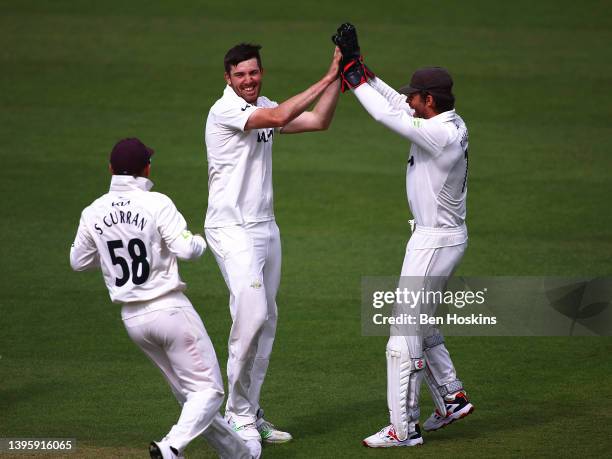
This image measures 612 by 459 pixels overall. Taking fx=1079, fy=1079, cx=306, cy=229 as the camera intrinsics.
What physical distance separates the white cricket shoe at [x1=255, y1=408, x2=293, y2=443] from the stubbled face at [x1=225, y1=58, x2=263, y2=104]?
1.87 m

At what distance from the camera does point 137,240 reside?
5.43 metres

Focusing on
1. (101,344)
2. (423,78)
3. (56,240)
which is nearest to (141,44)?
(56,240)

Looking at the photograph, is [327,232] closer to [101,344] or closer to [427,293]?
[101,344]

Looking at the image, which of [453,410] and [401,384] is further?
[453,410]

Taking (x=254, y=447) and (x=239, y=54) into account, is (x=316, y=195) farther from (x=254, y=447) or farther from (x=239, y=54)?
(x=254, y=447)

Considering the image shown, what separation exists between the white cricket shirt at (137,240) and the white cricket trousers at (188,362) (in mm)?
123

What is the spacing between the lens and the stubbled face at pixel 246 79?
633cm

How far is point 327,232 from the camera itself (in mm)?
10758

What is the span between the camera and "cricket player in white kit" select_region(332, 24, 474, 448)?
6.08m

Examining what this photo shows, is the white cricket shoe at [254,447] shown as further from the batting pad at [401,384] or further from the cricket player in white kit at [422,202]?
the batting pad at [401,384]

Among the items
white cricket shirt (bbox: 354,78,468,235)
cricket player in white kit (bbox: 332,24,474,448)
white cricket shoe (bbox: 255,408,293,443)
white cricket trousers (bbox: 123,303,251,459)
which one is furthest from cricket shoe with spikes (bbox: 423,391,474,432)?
white cricket trousers (bbox: 123,303,251,459)

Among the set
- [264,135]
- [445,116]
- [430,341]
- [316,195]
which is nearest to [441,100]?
[445,116]

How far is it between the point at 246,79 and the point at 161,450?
2.26m

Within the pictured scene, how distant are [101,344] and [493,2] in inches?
491
